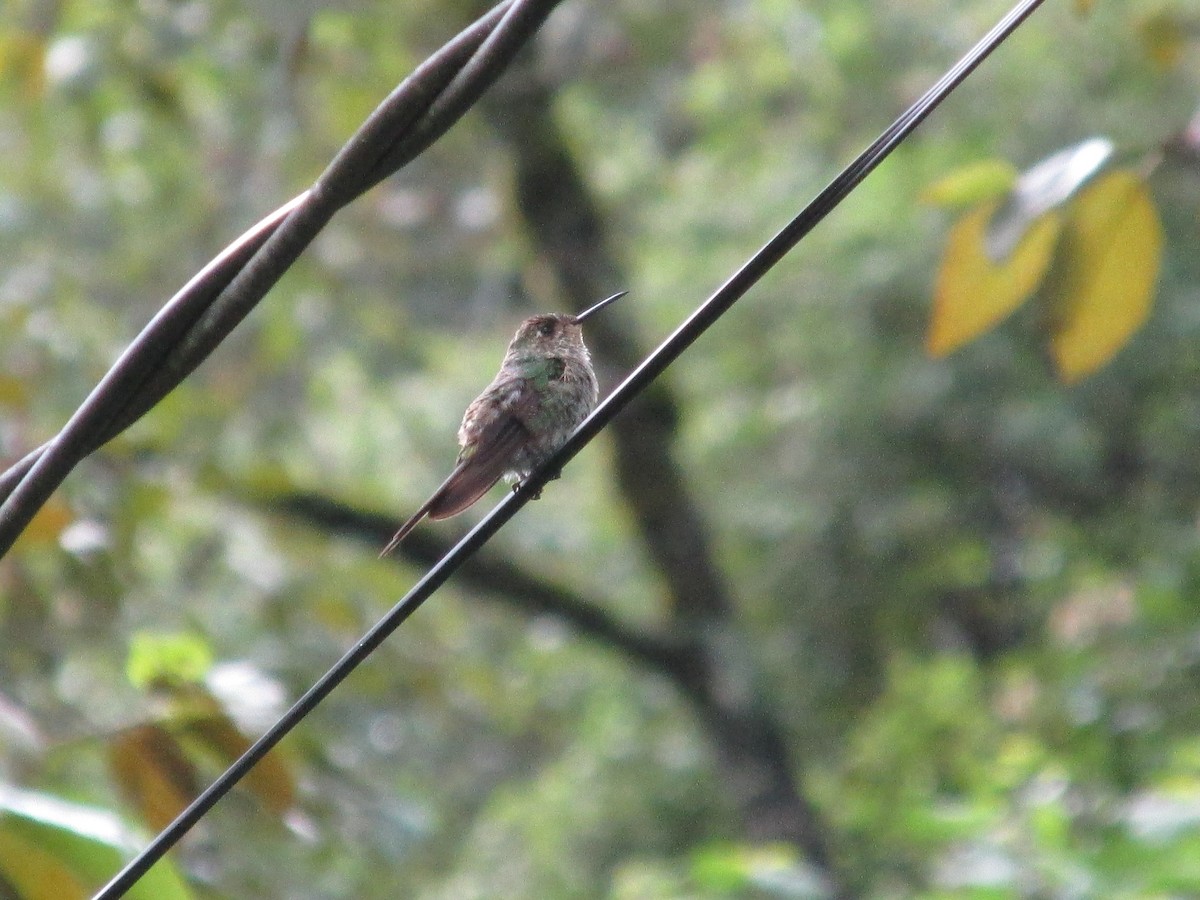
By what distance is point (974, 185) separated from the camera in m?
2.23

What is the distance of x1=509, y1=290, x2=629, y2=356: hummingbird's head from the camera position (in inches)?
129

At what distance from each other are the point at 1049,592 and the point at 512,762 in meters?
5.22

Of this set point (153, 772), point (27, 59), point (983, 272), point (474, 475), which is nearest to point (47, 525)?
point (153, 772)

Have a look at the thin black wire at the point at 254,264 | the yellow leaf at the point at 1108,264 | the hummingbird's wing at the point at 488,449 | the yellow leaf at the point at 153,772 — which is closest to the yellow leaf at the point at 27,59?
the hummingbird's wing at the point at 488,449

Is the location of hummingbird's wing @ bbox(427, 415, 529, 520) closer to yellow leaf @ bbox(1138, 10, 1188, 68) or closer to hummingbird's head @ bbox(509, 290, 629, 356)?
hummingbird's head @ bbox(509, 290, 629, 356)

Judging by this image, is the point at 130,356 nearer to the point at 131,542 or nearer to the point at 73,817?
the point at 73,817

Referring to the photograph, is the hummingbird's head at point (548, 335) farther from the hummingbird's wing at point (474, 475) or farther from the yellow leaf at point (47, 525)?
the yellow leaf at point (47, 525)

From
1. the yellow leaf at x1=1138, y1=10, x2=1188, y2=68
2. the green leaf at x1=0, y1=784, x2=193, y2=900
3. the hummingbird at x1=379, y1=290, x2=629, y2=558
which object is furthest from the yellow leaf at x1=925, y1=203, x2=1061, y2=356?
the yellow leaf at x1=1138, y1=10, x2=1188, y2=68

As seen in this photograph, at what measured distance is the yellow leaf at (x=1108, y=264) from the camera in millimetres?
2246

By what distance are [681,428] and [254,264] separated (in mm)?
7940

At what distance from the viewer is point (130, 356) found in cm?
136

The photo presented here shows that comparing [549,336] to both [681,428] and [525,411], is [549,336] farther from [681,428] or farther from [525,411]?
[681,428]

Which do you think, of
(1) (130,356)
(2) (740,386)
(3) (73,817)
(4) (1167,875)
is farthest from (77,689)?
(1) (130,356)

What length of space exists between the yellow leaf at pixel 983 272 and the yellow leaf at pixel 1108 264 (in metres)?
0.04
